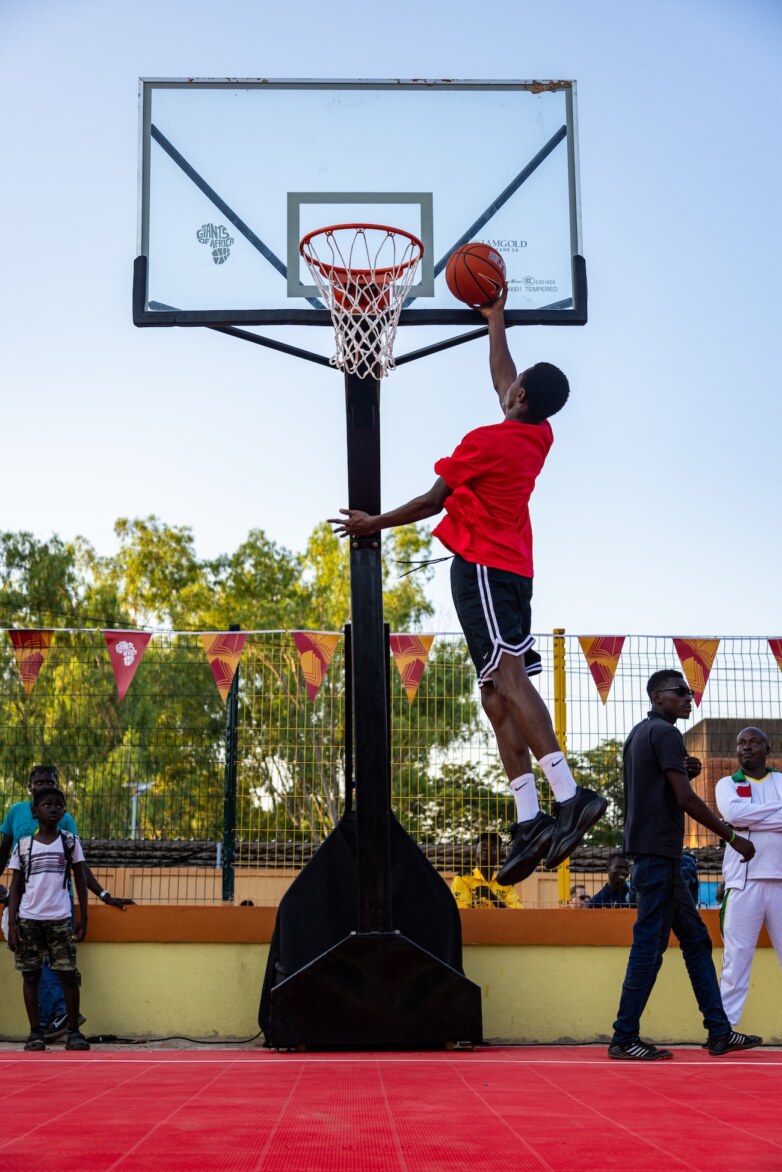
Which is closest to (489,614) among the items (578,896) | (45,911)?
(45,911)

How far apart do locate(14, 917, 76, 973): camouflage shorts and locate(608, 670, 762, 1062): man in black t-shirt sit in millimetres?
3675

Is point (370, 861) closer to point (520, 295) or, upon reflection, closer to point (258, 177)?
point (520, 295)

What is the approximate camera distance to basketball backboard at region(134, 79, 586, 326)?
7.68 m

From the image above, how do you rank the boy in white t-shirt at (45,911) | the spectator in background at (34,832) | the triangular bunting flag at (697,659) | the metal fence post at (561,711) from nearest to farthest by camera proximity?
the boy in white t-shirt at (45,911), the spectator in background at (34,832), the metal fence post at (561,711), the triangular bunting flag at (697,659)

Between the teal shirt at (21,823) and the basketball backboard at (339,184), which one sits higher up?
the basketball backboard at (339,184)

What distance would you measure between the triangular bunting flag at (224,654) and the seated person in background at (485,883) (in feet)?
7.62

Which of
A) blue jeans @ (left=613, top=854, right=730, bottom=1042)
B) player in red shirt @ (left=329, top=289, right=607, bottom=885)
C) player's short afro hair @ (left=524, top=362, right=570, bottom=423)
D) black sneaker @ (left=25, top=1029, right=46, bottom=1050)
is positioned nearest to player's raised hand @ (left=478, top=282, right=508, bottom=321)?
player in red shirt @ (left=329, top=289, right=607, bottom=885)

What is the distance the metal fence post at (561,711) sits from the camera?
909 cm

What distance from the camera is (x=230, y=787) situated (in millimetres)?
9039

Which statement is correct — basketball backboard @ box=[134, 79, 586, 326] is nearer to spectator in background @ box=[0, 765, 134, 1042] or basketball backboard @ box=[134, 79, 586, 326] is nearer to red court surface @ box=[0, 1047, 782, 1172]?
spectator in background @ box=[0, 765, 134, 1042]

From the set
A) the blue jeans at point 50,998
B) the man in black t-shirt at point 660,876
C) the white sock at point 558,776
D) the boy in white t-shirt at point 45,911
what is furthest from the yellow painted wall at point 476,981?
the white sock at point 558,776

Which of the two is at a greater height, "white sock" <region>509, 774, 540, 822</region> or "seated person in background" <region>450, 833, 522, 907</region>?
"white sock" <region>509, 774, 540, 822</region>

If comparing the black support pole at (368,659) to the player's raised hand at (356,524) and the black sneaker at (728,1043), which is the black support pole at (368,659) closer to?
the player's raised hand at (356,524)

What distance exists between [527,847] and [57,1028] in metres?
4.21
